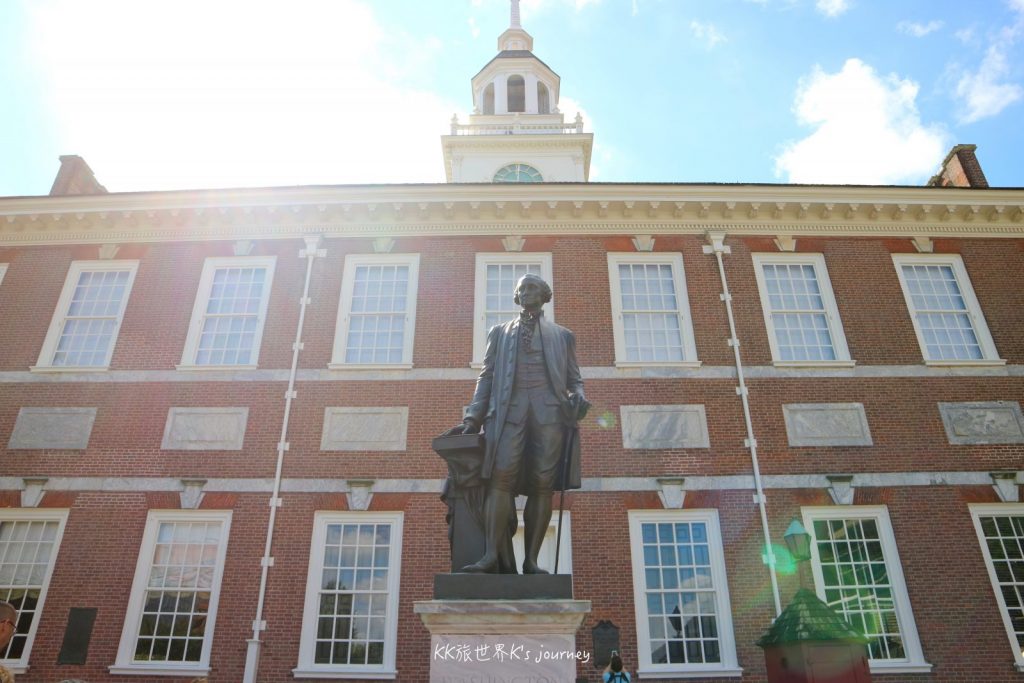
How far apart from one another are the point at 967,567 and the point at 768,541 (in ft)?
11.0

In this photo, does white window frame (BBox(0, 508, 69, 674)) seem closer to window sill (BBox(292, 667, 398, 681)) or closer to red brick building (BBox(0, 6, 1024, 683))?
red brick building (BBox(0, 6, 1024, 683))

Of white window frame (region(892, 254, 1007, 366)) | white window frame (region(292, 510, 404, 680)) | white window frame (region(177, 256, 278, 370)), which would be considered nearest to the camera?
white window frame (region(292, 510, 404, 680))

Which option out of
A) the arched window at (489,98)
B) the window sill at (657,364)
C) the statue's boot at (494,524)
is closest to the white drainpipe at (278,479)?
the window sill at (657,364)

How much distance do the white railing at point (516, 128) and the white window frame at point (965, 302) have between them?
12.2m

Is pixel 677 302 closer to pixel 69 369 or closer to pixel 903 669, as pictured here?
pixel 903 669

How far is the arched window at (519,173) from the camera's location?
22.9 meters

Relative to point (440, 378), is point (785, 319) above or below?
above

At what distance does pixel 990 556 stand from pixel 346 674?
425 inches

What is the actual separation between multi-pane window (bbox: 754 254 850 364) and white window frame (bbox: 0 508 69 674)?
13326mm

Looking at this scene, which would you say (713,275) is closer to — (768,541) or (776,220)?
(776,220)

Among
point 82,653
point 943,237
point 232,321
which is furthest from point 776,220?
point 82,653

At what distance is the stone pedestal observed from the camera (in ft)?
16.4

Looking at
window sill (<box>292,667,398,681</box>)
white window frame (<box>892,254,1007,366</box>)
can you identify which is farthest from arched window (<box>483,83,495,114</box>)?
window sill (<box>292,667,398,681</box>)

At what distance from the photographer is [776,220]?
14.7 m
